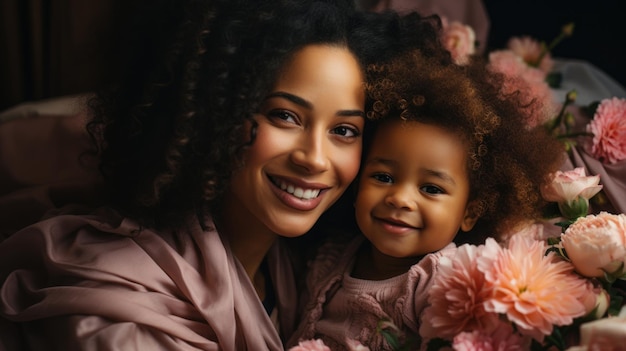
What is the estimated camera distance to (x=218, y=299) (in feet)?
4.09

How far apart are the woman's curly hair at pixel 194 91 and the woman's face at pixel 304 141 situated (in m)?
0.03

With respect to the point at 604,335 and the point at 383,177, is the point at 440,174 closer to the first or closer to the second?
the point at 383,177

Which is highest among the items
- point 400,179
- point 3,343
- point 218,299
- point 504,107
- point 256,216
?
point 504,107

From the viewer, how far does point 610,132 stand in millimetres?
1477

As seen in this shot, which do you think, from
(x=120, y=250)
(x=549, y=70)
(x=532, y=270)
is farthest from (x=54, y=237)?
(x=549, y=70)

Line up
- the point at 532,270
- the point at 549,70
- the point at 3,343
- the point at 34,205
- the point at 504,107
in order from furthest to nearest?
the point at 549,70
the point at 34,205
the point at 504,107
the point at 3,343
the point at 532,270

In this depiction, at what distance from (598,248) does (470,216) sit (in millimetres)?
331

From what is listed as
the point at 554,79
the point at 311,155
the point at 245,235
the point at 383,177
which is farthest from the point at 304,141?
the point at 554,79

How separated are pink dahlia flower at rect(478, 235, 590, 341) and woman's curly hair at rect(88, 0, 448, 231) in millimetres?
500

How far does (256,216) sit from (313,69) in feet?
1.01

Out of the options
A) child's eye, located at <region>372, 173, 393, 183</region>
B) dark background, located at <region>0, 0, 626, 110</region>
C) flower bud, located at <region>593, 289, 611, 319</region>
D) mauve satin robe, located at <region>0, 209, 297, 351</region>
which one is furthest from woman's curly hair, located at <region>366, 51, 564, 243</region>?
dark background, located at <region>0, 0, 626, 110</region>

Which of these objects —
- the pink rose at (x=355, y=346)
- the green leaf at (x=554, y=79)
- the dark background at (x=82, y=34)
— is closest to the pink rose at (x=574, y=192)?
the pink rose at (x=355, y=346)

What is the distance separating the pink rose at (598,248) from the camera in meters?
1.04

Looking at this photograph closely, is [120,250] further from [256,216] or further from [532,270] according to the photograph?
[532,270]
